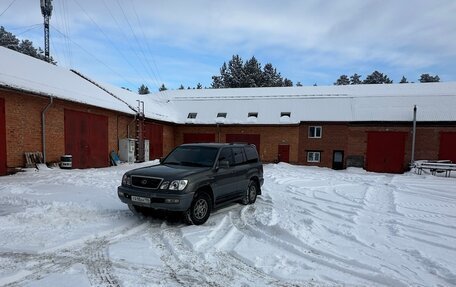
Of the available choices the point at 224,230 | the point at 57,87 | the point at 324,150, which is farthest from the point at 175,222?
the point at 324,150

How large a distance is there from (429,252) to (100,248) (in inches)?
215

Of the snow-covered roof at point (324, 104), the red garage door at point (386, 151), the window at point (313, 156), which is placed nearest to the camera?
the red garage door at point (386, 151)

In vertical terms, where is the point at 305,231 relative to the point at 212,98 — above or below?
below

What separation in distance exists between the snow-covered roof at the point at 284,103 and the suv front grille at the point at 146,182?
1325cm

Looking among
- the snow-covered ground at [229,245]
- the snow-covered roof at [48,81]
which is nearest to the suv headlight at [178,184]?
the snow-covered ground at [229,245]

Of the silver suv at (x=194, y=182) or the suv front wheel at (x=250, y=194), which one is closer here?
the silver suv at (x=194, y=182)

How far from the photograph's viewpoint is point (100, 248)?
5.32 meters

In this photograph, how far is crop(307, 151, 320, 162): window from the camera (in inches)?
1089

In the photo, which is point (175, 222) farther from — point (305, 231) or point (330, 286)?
point (330, 286)

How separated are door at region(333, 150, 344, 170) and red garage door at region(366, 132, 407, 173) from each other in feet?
6.51

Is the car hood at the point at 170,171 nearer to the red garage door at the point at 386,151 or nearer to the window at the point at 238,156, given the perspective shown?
the window at the point at 238,156

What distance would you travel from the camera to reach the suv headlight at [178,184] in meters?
6.51

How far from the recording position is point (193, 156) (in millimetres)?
8055

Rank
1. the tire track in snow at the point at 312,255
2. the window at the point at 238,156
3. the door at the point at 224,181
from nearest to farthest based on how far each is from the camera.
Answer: the tire track in snow at the point at 312,255 → the door at the point at 224,181 → the window at the point at 238,156
